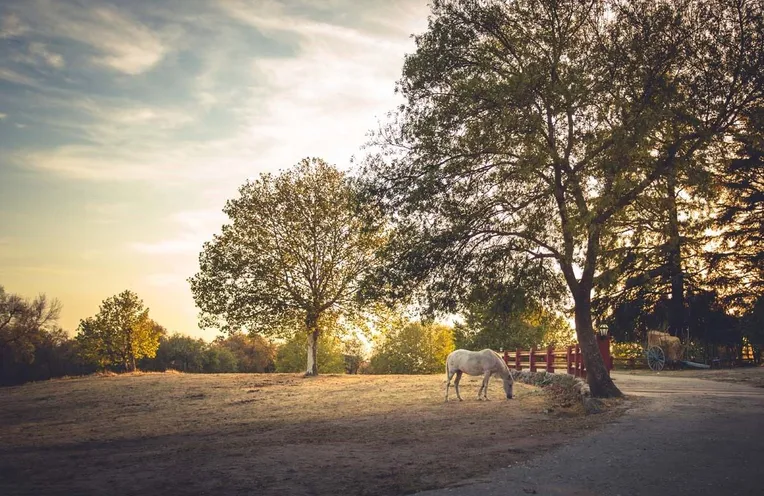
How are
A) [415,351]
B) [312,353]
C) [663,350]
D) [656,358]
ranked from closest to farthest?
[663,350] → [656,358] → [312,353] → [415,351]

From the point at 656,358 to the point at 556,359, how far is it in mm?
8864

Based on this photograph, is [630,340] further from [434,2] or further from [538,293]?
[434,2]

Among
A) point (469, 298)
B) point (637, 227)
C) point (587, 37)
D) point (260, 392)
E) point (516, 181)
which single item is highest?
point (587, 37)

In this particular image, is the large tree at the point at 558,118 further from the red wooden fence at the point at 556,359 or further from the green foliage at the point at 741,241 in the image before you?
the green foliage at the point at 741,241

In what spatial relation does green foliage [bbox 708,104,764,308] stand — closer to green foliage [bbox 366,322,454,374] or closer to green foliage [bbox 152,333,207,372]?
green foliage [bbox 366,322,454,374]

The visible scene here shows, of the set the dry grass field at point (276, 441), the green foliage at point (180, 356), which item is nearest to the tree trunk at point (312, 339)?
the dry grass field at point (276, 441)

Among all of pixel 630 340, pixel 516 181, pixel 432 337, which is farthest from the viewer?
pixel 432 337

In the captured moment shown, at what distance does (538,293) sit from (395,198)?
5.77 m

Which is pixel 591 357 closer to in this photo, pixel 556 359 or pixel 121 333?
pixel 556 359

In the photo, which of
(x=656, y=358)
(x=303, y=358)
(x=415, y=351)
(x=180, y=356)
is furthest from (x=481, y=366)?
(x=180, y=356)

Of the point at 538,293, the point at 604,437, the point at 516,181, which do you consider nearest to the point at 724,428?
the point at 604,437

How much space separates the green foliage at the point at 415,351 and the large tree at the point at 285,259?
46191 mm

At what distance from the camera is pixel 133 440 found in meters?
14.1

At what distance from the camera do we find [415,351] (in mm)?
84000
